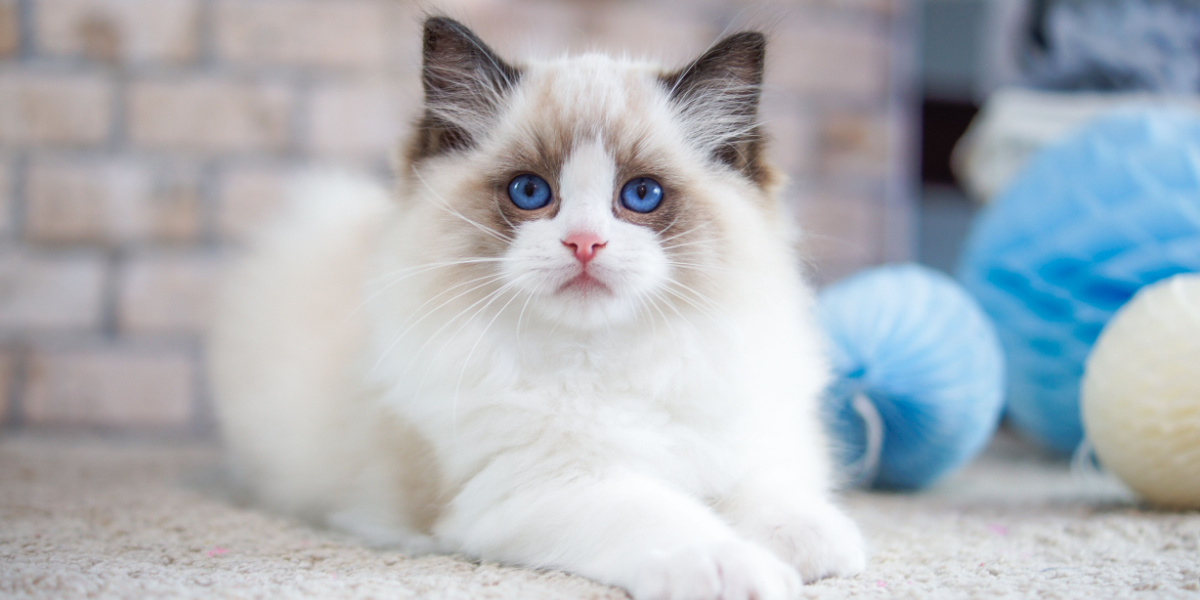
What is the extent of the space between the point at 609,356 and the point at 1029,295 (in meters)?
1.01

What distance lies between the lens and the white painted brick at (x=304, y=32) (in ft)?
6.79

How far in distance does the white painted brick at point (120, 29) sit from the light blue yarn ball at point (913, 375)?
5.65ft

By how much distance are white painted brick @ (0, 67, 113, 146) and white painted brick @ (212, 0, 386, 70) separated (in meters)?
0.33

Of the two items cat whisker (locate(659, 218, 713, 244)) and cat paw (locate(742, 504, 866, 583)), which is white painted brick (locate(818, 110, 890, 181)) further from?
cat paw (locate(742, 504, 866, 583))

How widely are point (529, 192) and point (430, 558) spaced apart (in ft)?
1.63

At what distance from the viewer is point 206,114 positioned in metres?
2.08

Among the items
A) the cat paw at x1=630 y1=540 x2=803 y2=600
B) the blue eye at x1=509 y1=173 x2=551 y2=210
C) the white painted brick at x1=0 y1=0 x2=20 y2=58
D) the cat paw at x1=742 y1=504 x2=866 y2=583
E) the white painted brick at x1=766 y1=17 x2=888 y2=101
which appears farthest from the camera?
the white painted brick at x1=766 y1=17 x2=888 y2=101

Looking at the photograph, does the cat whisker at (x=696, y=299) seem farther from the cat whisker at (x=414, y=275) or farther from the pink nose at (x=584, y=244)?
the cat whisker at (x=414, y=275)

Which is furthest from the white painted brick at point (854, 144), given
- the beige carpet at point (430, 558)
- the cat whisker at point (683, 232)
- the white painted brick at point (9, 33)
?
the white painted brick at point (9, 33)

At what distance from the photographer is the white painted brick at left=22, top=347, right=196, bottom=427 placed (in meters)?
2.03

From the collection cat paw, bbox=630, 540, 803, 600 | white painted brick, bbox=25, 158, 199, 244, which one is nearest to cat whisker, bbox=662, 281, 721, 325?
cat paw, bbox=630, 540, 803, 600

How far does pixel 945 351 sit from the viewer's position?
1402 millimetres

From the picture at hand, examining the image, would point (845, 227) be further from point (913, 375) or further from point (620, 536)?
point (620, 536)

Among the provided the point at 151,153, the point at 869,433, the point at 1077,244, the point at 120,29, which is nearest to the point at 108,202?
the point at 151,153
